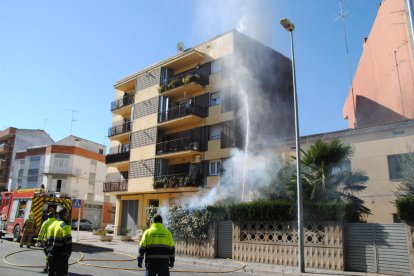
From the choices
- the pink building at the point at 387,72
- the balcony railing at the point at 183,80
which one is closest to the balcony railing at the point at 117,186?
the balcony railing at the point at 183,80

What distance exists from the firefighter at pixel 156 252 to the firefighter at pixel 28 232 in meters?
13.7

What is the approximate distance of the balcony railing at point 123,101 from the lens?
35.5 m

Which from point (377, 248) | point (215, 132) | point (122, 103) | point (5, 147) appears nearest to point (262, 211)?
point (377, 248)

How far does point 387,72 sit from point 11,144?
203 ft

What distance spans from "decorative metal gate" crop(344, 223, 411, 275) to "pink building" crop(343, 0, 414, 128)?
9.79 meters

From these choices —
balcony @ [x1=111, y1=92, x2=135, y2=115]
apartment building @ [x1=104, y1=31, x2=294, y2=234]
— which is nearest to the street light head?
apartment building @ [x1=104, y1=31, x2=294, y2=234]

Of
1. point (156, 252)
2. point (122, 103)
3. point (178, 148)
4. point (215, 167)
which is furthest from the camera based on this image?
Result: point (122, 103)

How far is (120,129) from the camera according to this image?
36094 mm

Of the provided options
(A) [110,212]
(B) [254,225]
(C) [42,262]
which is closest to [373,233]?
(B) [254,225]

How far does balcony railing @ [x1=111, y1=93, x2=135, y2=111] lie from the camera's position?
35531mm

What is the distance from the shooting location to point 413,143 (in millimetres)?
16141

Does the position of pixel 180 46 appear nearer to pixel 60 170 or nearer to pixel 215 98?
pixel 215 98

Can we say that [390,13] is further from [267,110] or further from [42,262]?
[42,262]

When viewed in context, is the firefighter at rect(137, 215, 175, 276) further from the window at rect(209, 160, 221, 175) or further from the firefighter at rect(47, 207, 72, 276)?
the window at rect(209, 160, 221, 175)
